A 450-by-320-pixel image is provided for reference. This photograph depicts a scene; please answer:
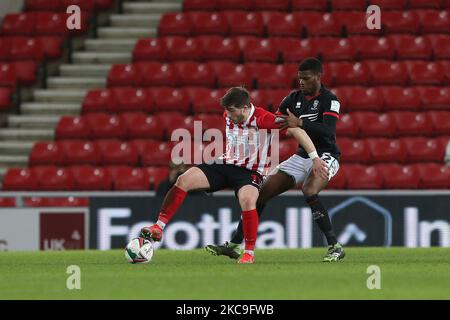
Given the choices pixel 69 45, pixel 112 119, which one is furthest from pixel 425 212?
pixel 69 45

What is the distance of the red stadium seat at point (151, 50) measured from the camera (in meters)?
19.1

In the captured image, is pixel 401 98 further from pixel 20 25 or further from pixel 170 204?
pixel 170 204

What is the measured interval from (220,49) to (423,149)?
4171mm

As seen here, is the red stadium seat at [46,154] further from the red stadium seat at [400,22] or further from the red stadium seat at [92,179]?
the red stadium seat at [400,22]

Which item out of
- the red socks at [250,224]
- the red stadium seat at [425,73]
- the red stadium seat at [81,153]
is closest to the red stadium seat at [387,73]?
the red stadium seat at [425,73]

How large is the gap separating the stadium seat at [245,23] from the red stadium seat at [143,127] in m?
2.67

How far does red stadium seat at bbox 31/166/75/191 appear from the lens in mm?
16766

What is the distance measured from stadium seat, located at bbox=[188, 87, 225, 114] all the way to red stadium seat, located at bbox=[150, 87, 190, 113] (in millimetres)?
114

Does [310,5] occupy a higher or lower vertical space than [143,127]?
higher

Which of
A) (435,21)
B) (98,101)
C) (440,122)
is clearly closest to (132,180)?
(98,101)

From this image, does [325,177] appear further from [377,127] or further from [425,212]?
[377,127]

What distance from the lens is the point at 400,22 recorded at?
1908 centimetres

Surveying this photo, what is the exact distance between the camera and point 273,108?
17.4 meters
